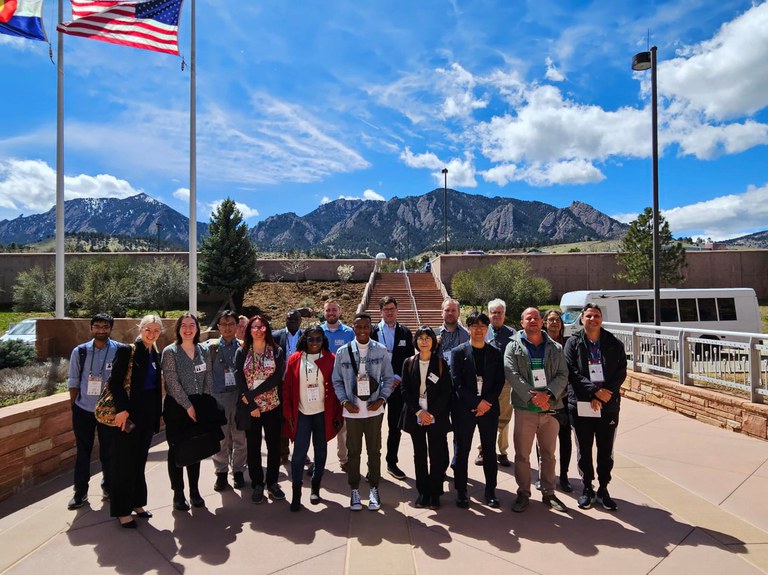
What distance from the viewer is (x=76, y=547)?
330 cm

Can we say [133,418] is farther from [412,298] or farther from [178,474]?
[412,298]

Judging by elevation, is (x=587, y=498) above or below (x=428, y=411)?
below

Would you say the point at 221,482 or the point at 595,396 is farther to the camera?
the point at 221,482

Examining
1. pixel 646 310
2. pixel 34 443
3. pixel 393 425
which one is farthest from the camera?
pixel 646 310

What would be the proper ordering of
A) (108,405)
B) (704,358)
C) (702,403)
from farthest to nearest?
(704,358) → (702,403) → (108,405)

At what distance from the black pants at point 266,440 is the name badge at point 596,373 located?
293cm

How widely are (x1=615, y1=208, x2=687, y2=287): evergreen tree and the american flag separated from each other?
21.6m

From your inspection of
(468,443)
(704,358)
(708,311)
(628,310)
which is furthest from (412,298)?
(468,443)

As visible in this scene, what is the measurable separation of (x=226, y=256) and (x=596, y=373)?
24911 millimetres

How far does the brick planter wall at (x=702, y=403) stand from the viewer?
18.8 ft

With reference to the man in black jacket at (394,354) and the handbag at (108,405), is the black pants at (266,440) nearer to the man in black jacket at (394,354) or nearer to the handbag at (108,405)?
the handbag at (108,405)

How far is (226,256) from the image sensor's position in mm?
26031

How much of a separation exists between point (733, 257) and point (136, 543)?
3364 centimetres

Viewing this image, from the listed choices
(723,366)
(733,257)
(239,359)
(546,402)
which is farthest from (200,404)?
(733,257)
